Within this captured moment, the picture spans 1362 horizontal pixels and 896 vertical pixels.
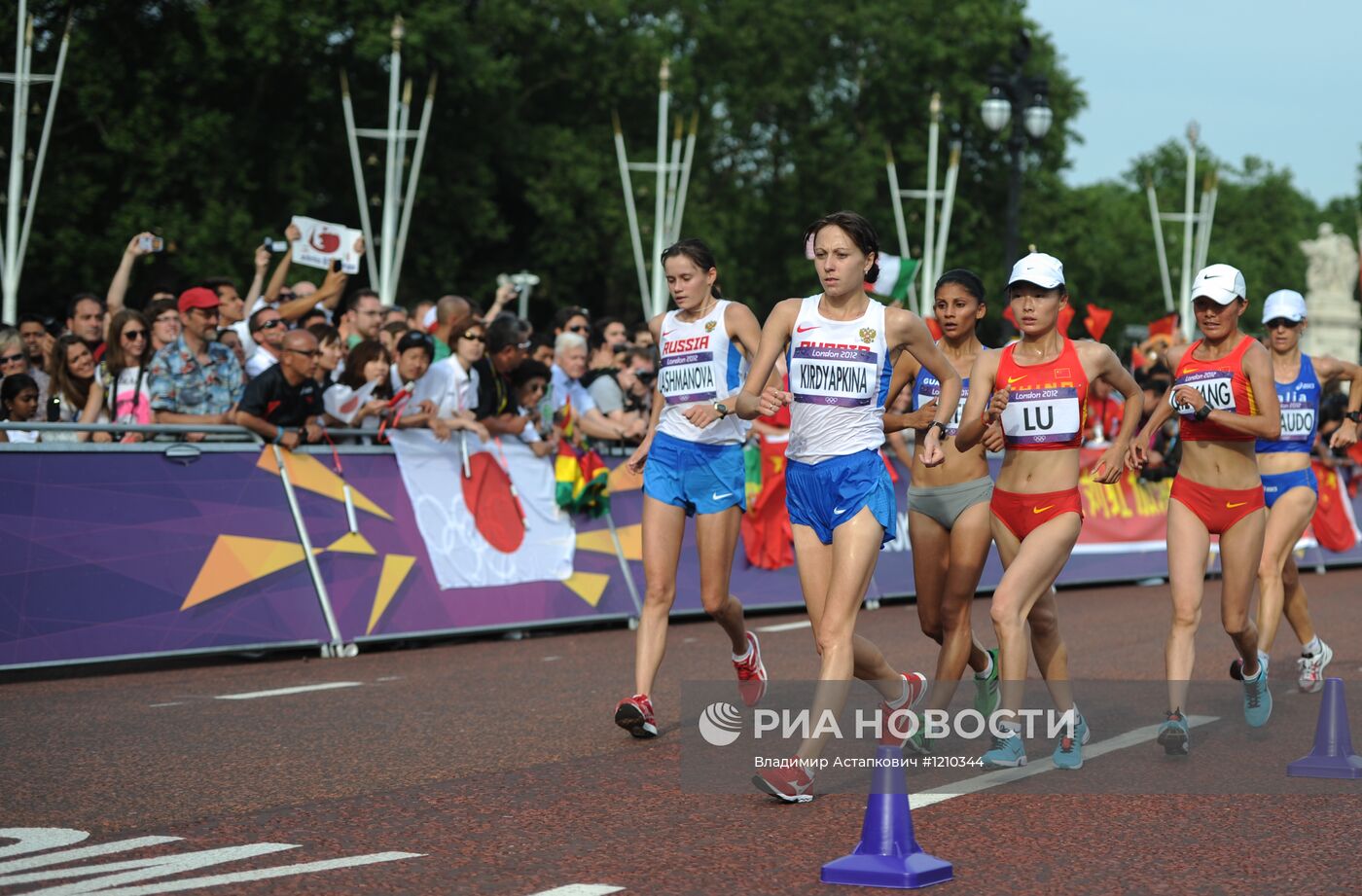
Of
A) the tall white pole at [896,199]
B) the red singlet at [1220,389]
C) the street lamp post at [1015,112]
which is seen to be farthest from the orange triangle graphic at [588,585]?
the tall white pole at [896,199]

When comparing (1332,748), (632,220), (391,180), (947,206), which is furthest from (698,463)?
(947,206)

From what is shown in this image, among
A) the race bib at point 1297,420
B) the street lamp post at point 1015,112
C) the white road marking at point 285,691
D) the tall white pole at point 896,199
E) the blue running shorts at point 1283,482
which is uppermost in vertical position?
the tall white pole at point 896,199

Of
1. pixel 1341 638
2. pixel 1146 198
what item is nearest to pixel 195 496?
pixel 1341 638

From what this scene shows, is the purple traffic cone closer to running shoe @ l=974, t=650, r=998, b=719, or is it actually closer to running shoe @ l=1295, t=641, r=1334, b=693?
running shoe @ l=974, t=650, r=998, b=719

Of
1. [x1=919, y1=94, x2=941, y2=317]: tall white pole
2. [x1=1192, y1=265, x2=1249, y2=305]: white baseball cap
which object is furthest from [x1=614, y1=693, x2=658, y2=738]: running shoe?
[x1=919, y1=94, x2=941, y2=317]: tall white pole

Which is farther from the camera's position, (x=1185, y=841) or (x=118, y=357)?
(x=118, y=357)

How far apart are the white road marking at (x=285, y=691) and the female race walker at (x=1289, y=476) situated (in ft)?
16.8

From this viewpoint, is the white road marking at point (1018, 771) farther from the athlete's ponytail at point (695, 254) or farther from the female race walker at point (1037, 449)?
the athlete's ponytail at point (695, 254)

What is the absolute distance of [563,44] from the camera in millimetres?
55062

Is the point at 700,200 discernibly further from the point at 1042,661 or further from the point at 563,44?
the point at 1042,661

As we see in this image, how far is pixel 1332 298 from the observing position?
198 feet

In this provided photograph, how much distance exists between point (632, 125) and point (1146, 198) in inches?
2136

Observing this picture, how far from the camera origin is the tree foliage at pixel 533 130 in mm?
42594

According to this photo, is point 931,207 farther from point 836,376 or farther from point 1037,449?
point 836,376
